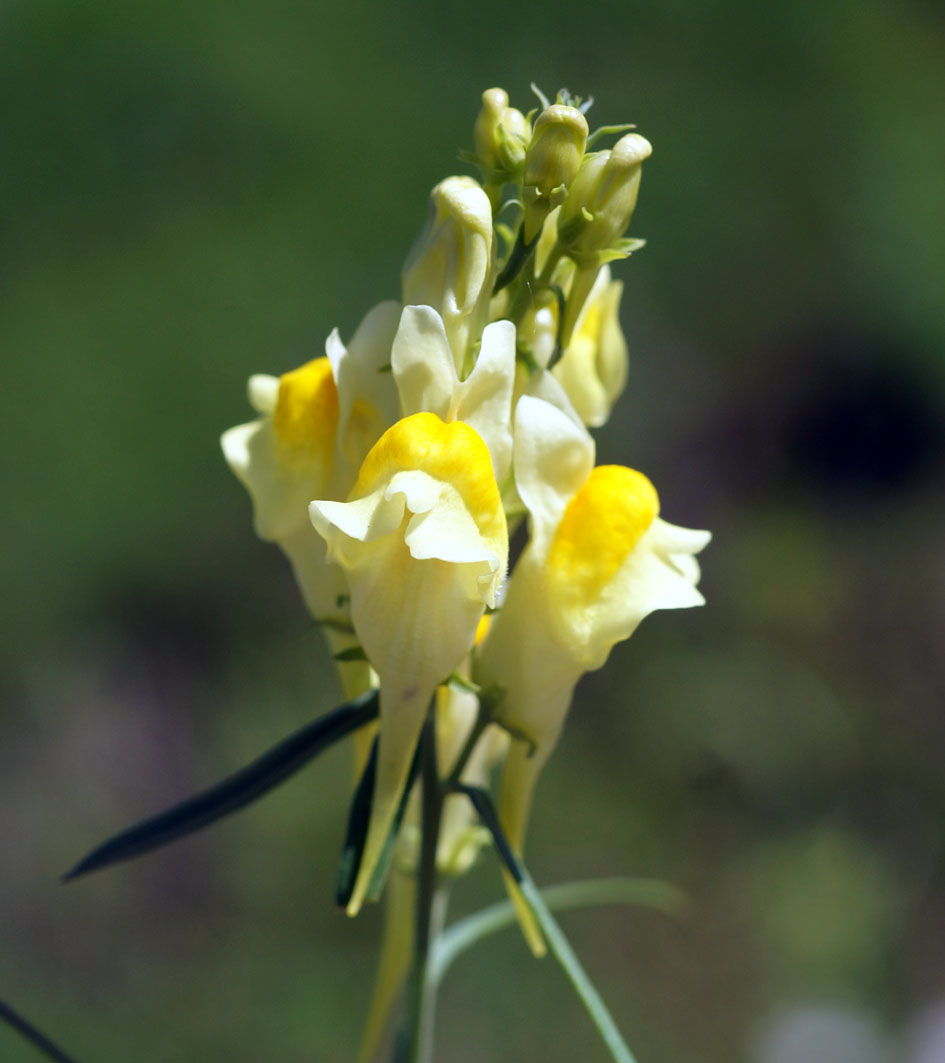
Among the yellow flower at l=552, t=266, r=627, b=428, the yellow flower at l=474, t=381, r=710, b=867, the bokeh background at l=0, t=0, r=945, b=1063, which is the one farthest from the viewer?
the bokeh background at l=0, t=0, r=945, b=1063

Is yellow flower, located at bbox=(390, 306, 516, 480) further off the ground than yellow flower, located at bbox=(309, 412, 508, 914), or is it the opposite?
yellow flower, located at bbox=(390, 306, 516, 480)

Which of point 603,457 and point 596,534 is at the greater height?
point 596,534

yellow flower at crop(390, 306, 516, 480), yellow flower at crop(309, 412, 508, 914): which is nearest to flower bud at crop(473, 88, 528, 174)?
yellow flower at crop(390, 306, 516, 480)

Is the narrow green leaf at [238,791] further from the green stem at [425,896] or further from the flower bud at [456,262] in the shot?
the flower bud at [456,262]

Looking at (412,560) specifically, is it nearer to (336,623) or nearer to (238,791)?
(336,623)

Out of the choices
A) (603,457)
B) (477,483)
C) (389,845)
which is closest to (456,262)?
(477,483)

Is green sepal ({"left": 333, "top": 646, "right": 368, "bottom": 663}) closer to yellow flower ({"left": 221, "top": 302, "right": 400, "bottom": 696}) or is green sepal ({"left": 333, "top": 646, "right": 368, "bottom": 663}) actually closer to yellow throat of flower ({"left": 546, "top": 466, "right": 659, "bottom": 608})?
yellow flower ({"left": 221, "top": 302, "right": 400, "bottom": 696})

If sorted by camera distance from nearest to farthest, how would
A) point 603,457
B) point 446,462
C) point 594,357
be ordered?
point 446,462, point 594,357, point 603,457

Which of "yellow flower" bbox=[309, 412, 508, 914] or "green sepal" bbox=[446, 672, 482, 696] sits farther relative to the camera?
"green sepal" bbox=[446, 672, 482, 696]

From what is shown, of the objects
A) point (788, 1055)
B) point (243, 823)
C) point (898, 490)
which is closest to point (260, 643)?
point (243, 823)
